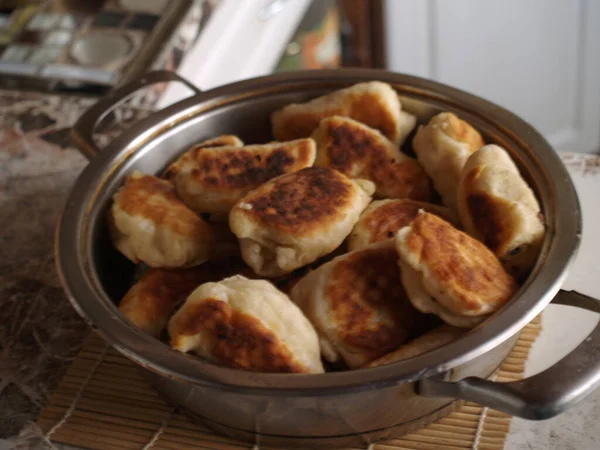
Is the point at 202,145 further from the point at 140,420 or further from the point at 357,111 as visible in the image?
the point at 140,420

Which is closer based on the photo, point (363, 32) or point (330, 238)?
point (330, 238)

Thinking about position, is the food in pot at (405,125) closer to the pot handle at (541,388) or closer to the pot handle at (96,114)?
the pot handle at (96,114)

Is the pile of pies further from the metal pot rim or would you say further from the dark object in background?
the dark object in background

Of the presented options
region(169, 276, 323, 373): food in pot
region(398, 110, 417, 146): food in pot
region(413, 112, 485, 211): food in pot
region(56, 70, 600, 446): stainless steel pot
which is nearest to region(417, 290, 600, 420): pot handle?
region(56, 70, 600, 446): stainless steel pot

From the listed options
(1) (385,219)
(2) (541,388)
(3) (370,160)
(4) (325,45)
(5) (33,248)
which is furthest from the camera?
(4) (325,45)

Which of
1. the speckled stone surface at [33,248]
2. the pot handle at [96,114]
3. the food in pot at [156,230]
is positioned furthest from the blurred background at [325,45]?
the food in pot at [156,230]

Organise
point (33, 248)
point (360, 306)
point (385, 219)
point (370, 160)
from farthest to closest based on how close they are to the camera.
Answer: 1. point (33, 248)
2. point (370, 160)
3. point (385, 219)
4. point (360, 306)

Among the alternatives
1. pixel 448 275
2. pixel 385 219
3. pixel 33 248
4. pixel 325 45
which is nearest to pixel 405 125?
pixel 385 219
